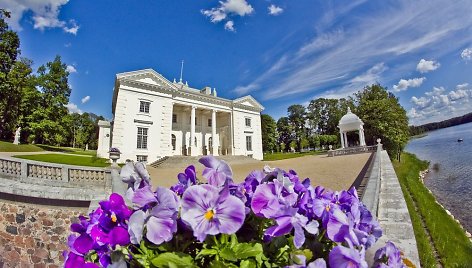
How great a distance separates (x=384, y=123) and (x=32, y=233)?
36998 mm

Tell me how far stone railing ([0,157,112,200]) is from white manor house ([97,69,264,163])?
16.0m

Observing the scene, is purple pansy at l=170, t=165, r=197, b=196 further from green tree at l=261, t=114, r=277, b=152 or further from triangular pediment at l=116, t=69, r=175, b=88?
green tree at l=261, t=114, r=277, b=152

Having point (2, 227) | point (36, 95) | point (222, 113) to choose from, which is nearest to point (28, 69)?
point (36, 95)

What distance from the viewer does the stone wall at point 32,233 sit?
8.00 metres

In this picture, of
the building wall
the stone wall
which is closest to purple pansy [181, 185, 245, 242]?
the stone wall

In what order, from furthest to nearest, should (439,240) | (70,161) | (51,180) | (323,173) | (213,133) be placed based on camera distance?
(213,133) < (70,161) < (323,173) < (51,180) < (439,240)

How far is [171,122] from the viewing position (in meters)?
28.7

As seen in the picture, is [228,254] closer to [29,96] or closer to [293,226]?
[293,226]

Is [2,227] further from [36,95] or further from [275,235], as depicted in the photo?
[36,95]

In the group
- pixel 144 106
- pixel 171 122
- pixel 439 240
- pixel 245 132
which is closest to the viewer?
pixel 439 240

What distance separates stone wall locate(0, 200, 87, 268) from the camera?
315 inches

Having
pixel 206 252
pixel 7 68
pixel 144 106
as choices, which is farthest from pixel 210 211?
pixel 7 68

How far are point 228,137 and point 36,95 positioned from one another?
26983 millimetres


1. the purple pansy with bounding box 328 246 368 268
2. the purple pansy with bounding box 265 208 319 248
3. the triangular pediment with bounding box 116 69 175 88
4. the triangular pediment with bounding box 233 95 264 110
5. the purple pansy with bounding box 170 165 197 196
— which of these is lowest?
the purple pansy with bounding box 328 246 368 268
